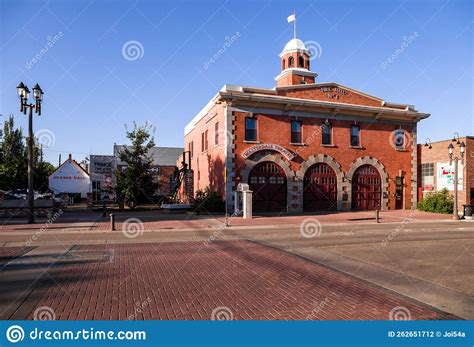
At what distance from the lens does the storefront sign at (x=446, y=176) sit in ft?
94.8

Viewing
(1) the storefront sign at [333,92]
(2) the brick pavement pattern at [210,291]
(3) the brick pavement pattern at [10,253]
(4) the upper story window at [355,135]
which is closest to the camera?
(2) the brick pavement pattern at [210,291]

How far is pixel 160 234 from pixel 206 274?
26.9 ft

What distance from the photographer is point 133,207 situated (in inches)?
1249

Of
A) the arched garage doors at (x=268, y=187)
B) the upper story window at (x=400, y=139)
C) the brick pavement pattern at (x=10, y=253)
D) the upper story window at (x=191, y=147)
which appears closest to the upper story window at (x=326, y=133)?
the arched garage doors at (x=268, y=187)

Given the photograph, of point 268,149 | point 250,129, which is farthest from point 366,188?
point 250,129

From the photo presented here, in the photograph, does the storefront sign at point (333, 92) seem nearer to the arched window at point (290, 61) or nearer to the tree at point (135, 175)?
the arched window at point (290, 61)

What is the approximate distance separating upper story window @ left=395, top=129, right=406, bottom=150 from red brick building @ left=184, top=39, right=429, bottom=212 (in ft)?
0.27

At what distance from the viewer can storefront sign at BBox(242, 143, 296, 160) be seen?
26.5 meters

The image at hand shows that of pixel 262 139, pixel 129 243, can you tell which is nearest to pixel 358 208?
pixel 262 139

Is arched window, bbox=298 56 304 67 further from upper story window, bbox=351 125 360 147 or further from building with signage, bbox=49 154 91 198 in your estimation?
building with signage, bbox=49 154 91 198

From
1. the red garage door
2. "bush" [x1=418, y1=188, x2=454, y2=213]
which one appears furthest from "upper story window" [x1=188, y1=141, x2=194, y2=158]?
"bush" [x1=418, y1=188, x2=454, y2=213]

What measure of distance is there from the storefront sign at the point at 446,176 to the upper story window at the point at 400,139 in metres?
3.12

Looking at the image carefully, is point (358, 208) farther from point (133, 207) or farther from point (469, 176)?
point (133, 207)

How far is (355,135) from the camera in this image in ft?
100
